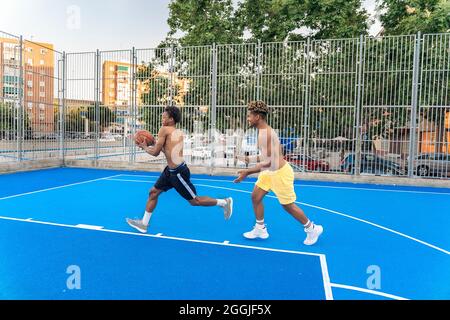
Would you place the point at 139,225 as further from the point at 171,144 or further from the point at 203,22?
the point at 203,22

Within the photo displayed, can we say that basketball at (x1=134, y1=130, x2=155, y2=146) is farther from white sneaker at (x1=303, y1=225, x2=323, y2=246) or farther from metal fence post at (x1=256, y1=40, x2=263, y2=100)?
metal fence post at (x1=256, y1=40, x2=263, y2=100)

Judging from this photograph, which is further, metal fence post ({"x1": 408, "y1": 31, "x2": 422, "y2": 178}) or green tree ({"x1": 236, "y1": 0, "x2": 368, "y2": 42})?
green tree ({"x1": 236, "y1": 0, "x2": 368, "y2": 42})

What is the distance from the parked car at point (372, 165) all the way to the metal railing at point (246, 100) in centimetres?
3

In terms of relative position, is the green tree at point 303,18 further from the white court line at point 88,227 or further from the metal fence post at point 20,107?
the white court line at point 88,227

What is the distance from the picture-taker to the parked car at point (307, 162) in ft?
44.5

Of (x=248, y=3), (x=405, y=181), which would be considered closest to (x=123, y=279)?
(x=405, y=181)

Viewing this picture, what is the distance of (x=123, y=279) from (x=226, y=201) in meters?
2.68

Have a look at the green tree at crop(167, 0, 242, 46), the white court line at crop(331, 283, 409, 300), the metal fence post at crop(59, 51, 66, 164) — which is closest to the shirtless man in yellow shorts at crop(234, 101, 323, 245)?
→ the white court line at crop(331, 283, 409, 300)

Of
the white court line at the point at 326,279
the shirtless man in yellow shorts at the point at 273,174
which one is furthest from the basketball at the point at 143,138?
the white court line at the point at 326,279

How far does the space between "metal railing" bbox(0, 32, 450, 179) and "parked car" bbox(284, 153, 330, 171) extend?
4 cm

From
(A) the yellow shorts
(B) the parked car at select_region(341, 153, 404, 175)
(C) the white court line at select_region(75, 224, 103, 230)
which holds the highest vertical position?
(A) the yellow shorts

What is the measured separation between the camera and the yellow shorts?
5496 mm

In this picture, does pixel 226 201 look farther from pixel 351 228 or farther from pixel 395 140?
pixel 395 140

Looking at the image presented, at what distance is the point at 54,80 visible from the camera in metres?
15.7
